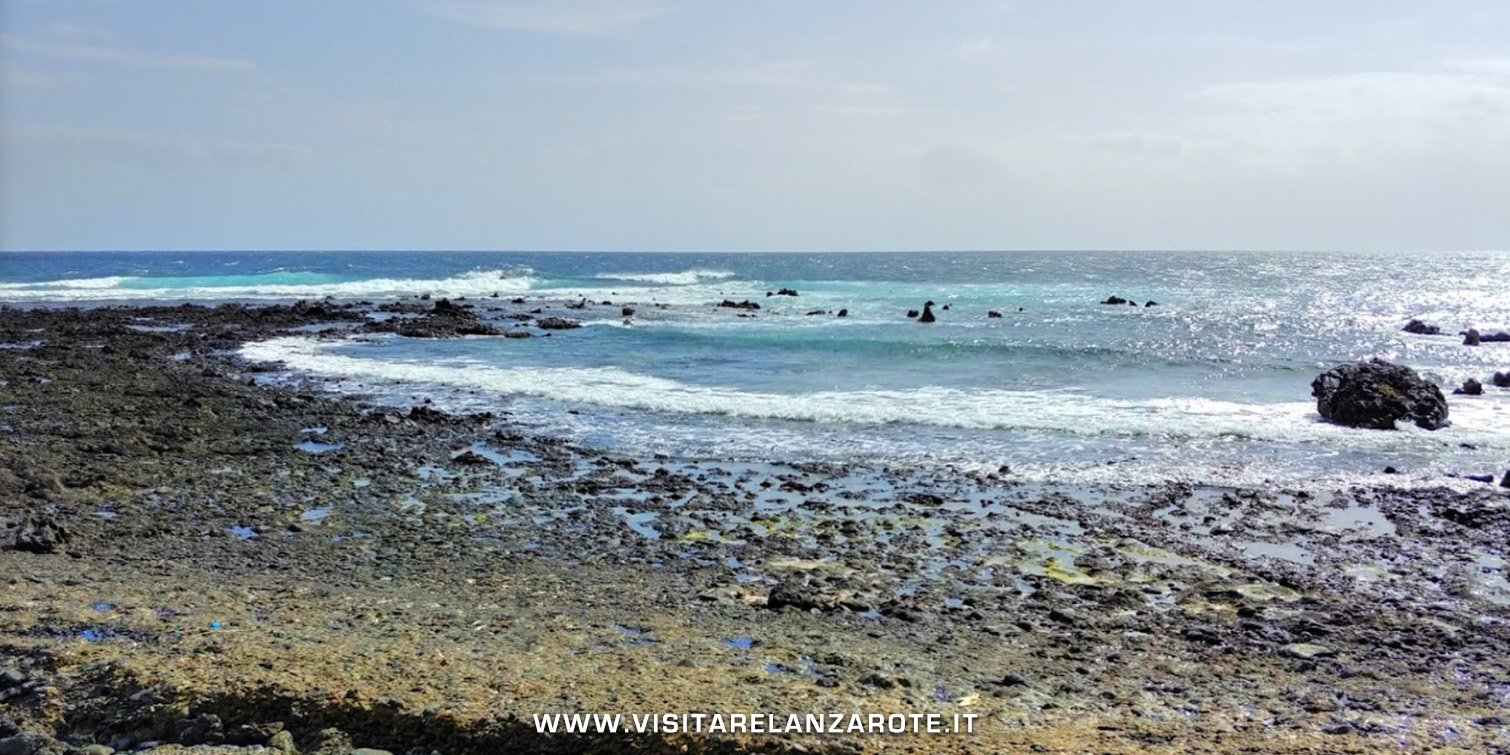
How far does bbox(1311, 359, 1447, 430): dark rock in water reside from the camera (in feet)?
49.8

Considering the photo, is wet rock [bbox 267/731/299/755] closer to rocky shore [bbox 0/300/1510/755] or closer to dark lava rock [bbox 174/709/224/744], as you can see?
rocky shore [bbox 0/300/1510/755]

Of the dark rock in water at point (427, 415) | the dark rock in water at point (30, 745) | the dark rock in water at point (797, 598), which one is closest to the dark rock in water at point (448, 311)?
the dark rock in water at point (427, 415)

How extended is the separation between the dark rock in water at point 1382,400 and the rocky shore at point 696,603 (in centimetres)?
454

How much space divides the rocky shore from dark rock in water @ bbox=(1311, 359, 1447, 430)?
454 centimetres

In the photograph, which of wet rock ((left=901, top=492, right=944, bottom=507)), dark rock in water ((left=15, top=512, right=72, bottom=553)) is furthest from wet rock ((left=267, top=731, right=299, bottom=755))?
wet rock ((left=901, top=492, right=944, bottom=507))

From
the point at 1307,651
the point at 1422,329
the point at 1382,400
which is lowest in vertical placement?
the point at 1307,651

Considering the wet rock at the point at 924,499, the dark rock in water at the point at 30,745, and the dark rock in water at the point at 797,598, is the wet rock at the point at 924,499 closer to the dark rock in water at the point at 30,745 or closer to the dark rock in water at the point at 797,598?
the dark rock in water at the point at 797,598

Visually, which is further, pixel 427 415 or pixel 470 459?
pixel 427 415

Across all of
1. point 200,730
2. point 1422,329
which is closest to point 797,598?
point 200,730

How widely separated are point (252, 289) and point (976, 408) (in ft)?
173

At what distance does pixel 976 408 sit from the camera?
1670 cm

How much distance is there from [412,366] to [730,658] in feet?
60.6

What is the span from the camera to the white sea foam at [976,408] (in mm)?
14547

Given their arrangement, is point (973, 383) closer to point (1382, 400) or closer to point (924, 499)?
point (1382, 400)
